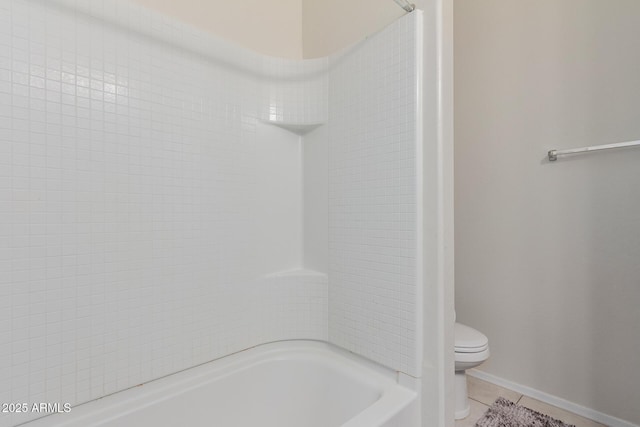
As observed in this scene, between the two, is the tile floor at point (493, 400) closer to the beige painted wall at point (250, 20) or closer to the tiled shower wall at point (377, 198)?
the tiled shower wall at point (377, 198)

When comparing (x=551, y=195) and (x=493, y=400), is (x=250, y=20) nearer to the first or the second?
(x=551, y=195)

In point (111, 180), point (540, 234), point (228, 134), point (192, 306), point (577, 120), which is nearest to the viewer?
point (111, 180)

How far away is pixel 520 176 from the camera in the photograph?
1.94 metres

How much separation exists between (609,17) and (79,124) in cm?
255

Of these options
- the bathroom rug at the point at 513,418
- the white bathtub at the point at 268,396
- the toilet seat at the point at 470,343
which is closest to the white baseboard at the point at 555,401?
the bathroom rug at the point at 513,418

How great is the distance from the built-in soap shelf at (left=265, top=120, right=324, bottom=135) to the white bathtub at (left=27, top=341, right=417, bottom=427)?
116 cm

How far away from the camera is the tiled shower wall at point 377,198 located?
1.23 m

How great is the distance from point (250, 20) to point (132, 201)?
1.12 metres

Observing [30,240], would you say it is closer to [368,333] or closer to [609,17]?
[368,333]

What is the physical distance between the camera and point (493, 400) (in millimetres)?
1866

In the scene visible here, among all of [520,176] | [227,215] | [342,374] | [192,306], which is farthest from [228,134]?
[520,176]

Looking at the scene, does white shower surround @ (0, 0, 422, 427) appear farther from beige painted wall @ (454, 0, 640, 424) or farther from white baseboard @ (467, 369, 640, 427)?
white baseboard @ (467, 369, 640, 427)

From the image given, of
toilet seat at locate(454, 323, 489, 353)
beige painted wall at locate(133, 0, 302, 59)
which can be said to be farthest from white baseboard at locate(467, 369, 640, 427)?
beige painted wall at locate(133, 0, 302, 59)

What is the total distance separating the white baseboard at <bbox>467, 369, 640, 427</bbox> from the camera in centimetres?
161
